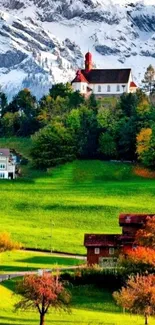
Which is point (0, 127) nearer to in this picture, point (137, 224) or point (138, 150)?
point (138, 150)

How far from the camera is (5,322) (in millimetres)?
46219

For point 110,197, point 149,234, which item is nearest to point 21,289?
point 149,234

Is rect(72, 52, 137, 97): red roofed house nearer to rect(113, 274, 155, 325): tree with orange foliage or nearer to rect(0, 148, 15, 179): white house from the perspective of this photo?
rect(0, 148, 15, 179): white house

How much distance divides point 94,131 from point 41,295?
57.7 m

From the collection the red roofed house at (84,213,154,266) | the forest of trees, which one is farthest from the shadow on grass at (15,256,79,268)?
the forest of trees

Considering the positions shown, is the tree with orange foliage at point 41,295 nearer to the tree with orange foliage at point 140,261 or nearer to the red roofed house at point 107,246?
the tree with orange foliage at point 140,261

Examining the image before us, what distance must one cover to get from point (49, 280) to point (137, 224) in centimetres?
1818

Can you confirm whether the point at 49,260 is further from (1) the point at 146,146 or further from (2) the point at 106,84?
(2) the point at 106,84

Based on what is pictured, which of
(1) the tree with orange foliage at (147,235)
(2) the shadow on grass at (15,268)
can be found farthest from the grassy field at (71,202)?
(1) the tree with orange foliage at (147,235)

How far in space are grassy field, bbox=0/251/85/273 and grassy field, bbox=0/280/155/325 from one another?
517 cm

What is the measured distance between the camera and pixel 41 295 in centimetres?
4775

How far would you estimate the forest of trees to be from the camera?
332 ft

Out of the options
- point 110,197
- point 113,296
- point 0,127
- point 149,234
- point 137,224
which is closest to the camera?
point 113,296

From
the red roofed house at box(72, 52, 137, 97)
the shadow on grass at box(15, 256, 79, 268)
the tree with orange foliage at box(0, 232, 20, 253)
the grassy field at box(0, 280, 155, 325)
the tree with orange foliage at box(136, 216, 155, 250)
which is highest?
the red roofed house at box(72, 52, 137, 97)
